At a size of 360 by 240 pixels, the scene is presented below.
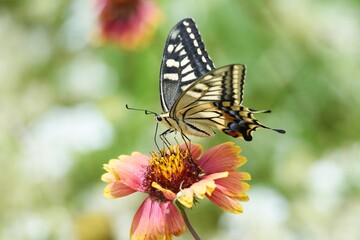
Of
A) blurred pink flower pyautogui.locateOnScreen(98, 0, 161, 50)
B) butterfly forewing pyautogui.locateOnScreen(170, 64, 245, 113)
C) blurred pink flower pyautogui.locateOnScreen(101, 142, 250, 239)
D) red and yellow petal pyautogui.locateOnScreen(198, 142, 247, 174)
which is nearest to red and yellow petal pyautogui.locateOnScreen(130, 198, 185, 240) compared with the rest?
blurred pink flower pyautogui.locateOnScreen(101, 142, 250, 239)

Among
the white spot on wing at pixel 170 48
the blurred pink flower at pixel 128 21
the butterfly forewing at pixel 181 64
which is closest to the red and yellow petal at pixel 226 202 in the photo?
the butterfly forewing at pixel 181 64

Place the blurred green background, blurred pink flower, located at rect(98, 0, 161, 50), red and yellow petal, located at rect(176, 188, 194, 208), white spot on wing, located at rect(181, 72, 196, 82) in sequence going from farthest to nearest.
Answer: blurred pink flower, located at rect(98, 0, 161, 50) → the blurred green background → white spot on wing, located at rect(181, 72, 196, 82) → red and yellow petal, located at rect(176, 188, 194, 208)

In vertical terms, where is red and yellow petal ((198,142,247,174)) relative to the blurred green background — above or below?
below

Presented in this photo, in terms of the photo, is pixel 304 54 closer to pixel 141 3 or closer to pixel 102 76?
pixel 141 3

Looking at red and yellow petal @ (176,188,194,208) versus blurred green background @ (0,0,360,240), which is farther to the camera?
blurred green background @ (0,0,360,240)

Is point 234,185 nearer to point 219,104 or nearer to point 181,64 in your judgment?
point 219,104

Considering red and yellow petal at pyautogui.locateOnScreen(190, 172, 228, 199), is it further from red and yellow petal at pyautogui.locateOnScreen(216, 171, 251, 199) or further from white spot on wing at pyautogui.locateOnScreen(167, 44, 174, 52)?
white spot on wing at pyautogui.locateOnScreen(167, 44, 174, 52)

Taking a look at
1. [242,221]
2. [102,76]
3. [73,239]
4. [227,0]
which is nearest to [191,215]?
[242,221]
